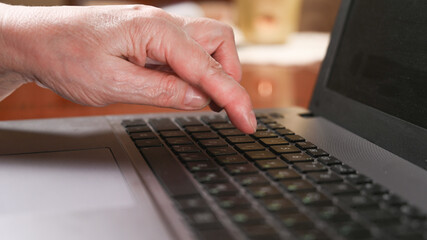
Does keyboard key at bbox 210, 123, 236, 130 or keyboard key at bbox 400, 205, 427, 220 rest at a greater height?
keyboard key at bbox 400, 205, 427, 220

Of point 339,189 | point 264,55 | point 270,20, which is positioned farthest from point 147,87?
point 270,20

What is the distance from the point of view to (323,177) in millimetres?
380

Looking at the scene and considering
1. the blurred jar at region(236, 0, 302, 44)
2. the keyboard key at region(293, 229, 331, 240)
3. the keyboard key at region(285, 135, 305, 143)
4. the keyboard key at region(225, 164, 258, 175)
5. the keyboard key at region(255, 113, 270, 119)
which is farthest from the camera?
the blurred jar at region(236, 0, 302, 44)

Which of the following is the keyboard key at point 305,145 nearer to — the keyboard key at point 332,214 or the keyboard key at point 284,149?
Answer: the keyboard key at point 284,149

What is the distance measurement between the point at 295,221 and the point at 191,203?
0.26ft

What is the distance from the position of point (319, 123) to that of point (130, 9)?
29 centimetres

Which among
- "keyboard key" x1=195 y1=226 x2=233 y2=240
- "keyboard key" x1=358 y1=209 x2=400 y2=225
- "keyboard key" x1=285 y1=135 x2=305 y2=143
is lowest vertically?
"keyboard key" x1=285 y1=135 x2=305 y2=143

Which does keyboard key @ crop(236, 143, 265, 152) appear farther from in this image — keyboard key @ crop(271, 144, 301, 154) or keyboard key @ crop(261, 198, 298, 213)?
keyboard key @ crop(261, 198, 298, 213)

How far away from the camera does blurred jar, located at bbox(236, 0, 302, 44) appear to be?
1653 mm

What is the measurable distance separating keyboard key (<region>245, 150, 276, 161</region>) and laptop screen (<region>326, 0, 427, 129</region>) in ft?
0.55

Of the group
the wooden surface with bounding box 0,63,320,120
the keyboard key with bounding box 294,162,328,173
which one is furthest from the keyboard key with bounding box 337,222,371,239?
the wooden surface with bounding box 0,63,320,120

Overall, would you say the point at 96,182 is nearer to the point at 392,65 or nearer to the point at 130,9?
the point at 130,9

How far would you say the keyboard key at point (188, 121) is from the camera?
0.57 meters

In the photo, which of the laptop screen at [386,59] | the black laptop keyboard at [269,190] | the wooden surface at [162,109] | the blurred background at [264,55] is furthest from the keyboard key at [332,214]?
the wooden surface at [162,109]
